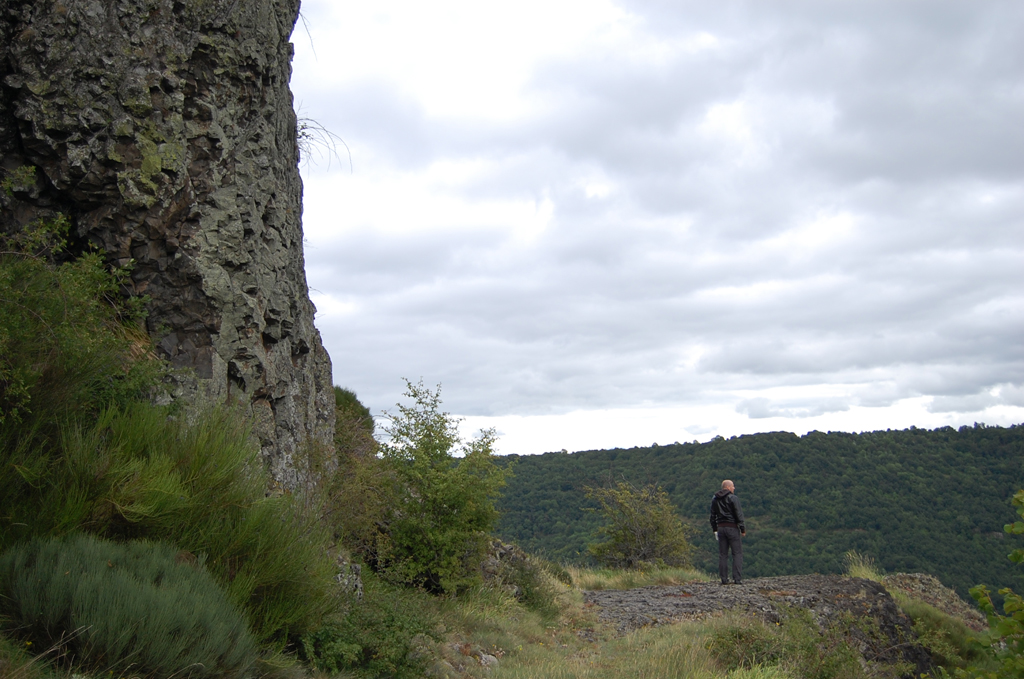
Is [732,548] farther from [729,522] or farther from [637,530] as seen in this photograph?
[637,530]

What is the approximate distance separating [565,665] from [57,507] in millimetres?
6053

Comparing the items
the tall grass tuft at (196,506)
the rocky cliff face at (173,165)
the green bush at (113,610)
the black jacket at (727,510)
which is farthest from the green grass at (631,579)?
the green bush at (113,610)

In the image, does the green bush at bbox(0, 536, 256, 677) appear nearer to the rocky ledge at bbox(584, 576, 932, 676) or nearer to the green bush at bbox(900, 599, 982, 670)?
the rocky ledge at bbox(584, 576, 932, 676)

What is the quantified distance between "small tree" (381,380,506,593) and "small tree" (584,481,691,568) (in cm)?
1366

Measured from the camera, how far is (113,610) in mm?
3859

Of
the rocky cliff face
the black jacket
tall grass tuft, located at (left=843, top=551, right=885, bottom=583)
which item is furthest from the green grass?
the rocky cliff face

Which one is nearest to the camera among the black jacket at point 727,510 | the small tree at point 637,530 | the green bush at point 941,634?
the green bush at point 941,634

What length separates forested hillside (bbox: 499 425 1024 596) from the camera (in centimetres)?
3588

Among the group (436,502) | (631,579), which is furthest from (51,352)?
(631,579)

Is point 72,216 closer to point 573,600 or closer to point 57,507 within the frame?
point 57,507

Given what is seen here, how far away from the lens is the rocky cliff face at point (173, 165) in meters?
7.79

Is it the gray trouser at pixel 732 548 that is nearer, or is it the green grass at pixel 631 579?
the gray trouser at pixel 732 548

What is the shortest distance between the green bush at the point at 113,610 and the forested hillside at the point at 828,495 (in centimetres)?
2443

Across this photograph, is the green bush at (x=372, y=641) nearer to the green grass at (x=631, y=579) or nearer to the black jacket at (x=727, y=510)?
the black jacket at (x=727, y=510)
